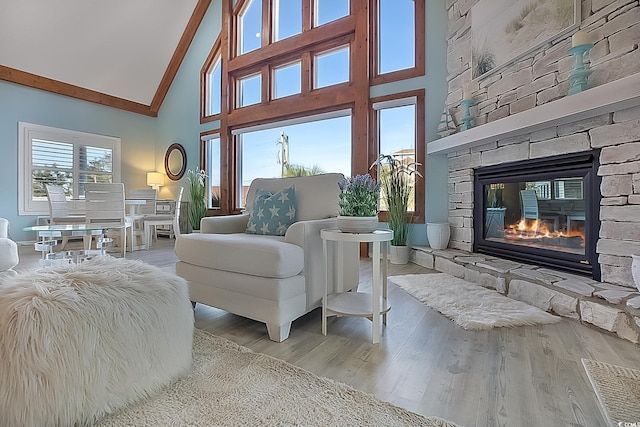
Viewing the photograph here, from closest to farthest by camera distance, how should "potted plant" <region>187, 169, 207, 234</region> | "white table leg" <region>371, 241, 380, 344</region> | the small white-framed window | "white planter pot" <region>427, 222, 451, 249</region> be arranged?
"white table leg" <region>371, 241, 380, 344</region>, "white planter pot" <region>427, 222, 451, 249</region>, the small white-framed window, "potted plant" <region>187, 169, 207, 234</region>

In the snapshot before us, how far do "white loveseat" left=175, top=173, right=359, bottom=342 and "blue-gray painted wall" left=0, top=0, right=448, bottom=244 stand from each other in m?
2.18

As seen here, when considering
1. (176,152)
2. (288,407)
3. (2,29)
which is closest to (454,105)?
(288,407)

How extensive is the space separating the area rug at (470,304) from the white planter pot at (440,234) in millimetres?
650

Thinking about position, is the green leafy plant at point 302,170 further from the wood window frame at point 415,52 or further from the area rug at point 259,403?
the area rug at point 259,403

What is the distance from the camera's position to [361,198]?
1728 millimetres

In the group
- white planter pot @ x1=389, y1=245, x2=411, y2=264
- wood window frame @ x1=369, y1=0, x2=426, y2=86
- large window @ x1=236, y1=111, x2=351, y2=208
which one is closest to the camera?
white planter pot @ x1=389, y1=245, x2=411, y2=264

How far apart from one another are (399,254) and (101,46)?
6.10 m

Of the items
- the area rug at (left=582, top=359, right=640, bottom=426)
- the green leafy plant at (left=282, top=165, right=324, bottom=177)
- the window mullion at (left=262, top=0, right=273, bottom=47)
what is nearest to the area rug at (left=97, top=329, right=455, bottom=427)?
the area rug at (left=582, top=359, right=640, bottom=426)

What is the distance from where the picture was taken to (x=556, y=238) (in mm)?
2531

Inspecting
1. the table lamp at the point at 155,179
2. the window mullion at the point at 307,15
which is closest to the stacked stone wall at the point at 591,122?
the window mullion at the point at 307,15

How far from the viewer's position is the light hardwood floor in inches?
43.4

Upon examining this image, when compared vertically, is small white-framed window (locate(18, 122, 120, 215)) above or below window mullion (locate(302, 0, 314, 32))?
below

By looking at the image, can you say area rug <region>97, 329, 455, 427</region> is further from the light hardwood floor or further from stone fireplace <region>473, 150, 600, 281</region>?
stone fireplace <region>473, 150, 600, 281</region>

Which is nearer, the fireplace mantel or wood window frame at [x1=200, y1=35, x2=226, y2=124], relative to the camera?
the fireplace mantel
